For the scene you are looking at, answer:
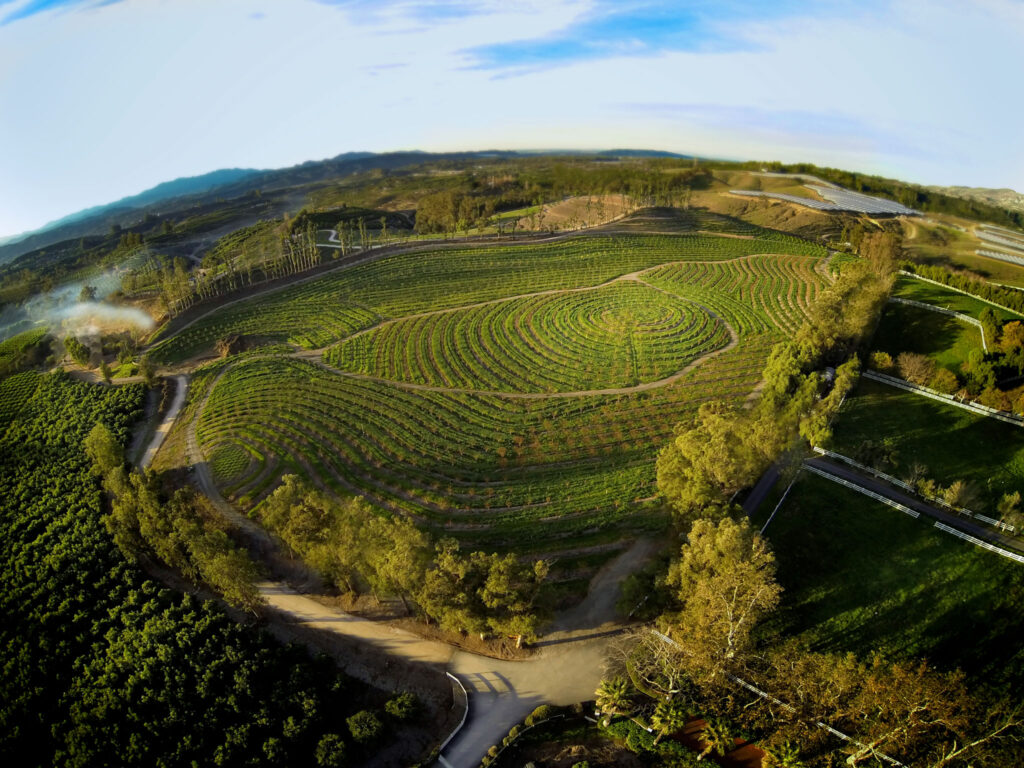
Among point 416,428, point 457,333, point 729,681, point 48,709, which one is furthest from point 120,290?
point 729,681

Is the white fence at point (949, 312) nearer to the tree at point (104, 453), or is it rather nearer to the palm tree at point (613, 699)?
the palm tree at point (613, 699)

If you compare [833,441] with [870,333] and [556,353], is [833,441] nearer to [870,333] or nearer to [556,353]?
[870,333]

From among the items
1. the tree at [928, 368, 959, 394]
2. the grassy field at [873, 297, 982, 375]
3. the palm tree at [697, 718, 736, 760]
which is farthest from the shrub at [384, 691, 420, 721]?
the grassy field at [873, 297, 982, 375]

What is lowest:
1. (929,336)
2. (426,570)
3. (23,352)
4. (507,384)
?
(426,570)

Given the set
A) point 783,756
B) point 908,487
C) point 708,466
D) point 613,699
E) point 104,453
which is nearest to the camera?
point 783,756

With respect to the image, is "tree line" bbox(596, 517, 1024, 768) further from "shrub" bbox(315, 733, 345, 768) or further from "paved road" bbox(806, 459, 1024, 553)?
"paved road" bbox(806, 459, 1024, 553)

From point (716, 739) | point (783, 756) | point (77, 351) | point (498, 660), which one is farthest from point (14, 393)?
point (783, 756)

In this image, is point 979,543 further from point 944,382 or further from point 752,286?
point 752,286
